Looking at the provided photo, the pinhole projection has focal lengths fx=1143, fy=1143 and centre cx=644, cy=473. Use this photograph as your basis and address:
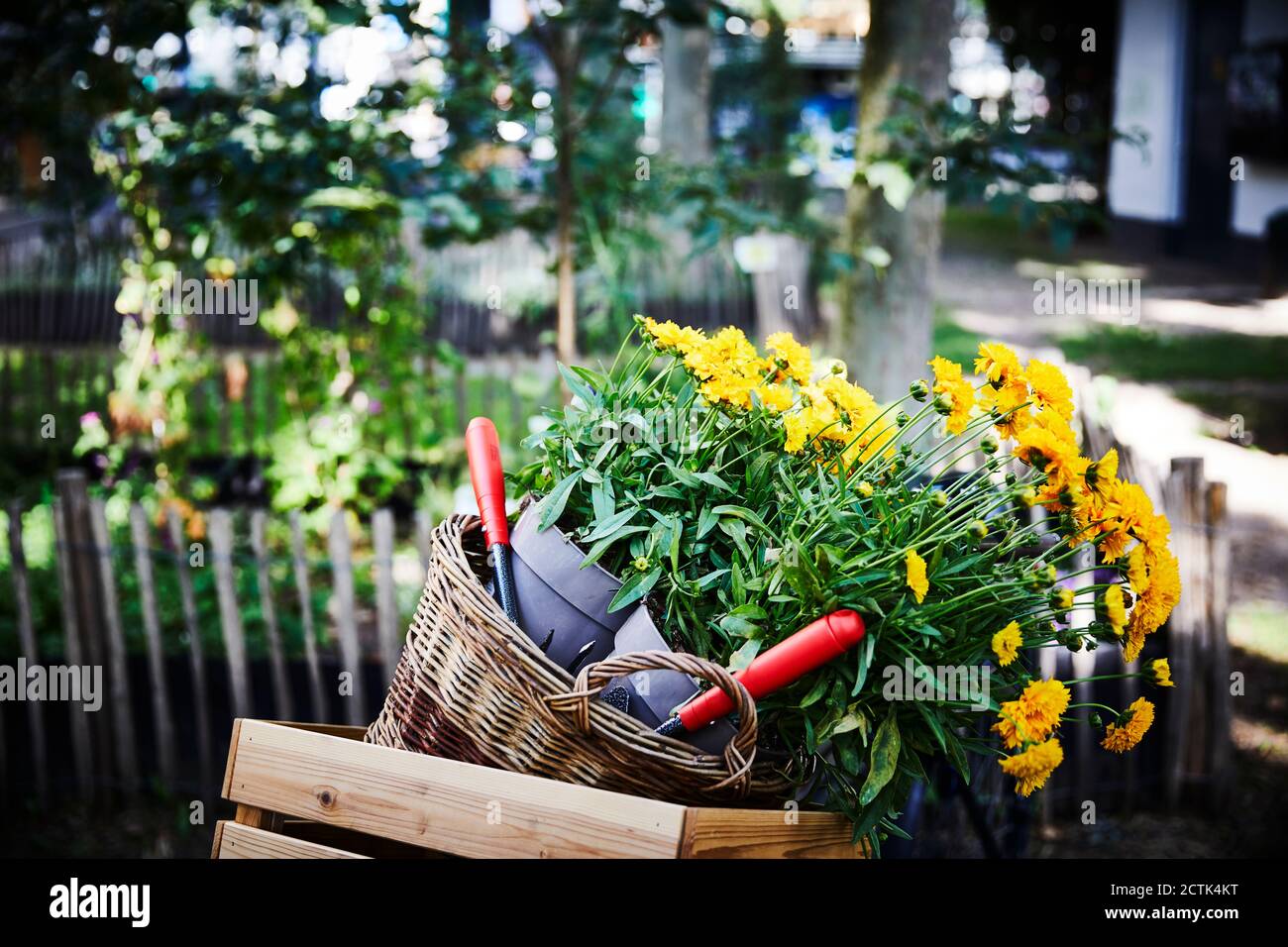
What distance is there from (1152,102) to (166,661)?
45.4 feet

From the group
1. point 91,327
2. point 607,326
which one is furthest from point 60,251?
point 607,326

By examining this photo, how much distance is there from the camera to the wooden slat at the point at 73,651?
11.5 ft

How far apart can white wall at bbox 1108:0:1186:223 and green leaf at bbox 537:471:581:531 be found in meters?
13.2

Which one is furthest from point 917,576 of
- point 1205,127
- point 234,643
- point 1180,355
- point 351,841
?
point 1205,127

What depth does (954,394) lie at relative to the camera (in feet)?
4.43

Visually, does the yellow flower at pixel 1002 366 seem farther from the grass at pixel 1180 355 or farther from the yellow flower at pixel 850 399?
the grass at pixel 1180 355

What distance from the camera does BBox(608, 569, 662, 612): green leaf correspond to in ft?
4.21

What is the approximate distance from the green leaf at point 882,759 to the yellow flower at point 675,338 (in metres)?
0.49

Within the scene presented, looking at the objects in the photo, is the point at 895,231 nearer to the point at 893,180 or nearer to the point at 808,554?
the point at 893,180

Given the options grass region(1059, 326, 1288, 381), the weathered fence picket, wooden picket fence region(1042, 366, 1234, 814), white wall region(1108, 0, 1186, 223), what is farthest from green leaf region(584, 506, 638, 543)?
white wall region(1108, 0, 1186, 223)

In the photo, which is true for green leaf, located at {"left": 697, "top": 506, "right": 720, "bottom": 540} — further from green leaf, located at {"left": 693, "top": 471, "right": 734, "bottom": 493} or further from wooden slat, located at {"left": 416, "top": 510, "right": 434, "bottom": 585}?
wooden slat, located at {"left": 416, "top": 510, "right": 434, "bottom": 585}

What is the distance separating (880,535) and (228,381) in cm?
521
